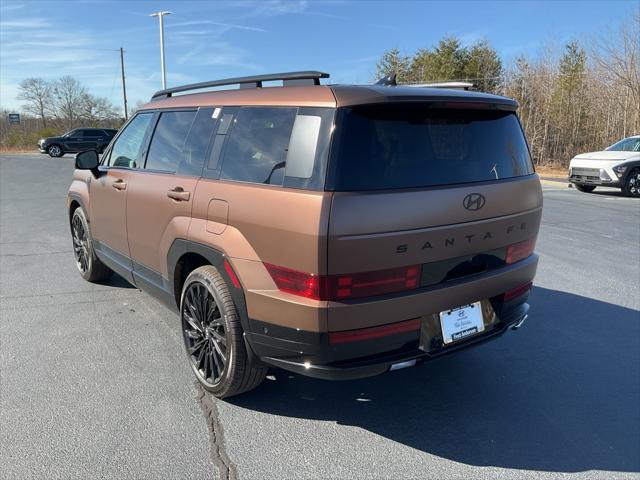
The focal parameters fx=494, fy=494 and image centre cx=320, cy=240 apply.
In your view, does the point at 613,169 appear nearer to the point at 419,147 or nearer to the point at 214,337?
the point at 419,147

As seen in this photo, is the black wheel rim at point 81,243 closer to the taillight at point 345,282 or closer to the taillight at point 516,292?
the taillight at point 345,282

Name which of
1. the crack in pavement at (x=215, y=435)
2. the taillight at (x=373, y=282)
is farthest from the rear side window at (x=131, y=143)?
the taillight at (x=373, y=282)

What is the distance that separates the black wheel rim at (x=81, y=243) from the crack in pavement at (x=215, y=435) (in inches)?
109

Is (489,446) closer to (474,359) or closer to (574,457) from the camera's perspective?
(574,457)

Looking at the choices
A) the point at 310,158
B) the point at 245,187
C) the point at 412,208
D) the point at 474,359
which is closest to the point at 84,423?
the point at 245,187

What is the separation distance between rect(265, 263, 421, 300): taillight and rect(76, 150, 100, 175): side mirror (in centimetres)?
298

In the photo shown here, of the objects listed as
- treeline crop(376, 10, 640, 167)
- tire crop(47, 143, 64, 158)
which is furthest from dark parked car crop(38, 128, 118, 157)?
treeline crop(376, 10, 640, 167)

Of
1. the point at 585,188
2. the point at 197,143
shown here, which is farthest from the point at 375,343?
the point at 585,188

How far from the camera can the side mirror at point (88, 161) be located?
15.3 feet

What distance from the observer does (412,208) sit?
2.47 m

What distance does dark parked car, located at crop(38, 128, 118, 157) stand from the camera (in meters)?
31.1

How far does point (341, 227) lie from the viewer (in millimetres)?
2291

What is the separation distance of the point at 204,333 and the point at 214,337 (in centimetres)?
14

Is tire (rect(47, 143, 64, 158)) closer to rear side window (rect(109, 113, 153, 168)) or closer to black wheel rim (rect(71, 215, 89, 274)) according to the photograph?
black wheel rim (rect(71, 215, 89, 274))
